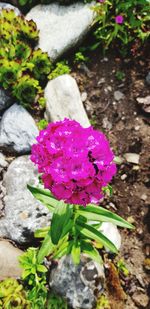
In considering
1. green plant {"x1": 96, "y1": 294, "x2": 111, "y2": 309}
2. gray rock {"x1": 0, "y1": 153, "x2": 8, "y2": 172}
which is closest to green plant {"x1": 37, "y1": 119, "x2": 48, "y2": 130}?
gray rock {"x1": 0, "y1": 153, "x2": 8, "y2": 172}

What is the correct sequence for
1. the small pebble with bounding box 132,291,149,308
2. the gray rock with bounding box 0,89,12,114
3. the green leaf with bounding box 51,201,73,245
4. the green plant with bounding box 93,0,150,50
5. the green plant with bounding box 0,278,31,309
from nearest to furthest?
the green leaf with bounding box 51,201,73,245, the green plant with bounding box 0,278,31,309, the small pebble with bounding box 132,291,149,308, the gray rock with bounding box 0,89,12,114, the green plant with bounding box 93,0,150,50

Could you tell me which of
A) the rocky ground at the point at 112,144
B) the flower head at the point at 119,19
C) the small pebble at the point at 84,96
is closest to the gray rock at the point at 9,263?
the rocky ground at the point at 112,144

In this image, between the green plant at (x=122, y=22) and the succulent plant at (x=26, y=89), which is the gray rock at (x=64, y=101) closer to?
the succulent plant at (x=26, y=89)

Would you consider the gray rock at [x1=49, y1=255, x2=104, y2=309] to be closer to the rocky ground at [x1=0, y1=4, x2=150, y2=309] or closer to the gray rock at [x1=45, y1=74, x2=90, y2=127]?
the rocky ground at [x1=0, y1=4, x2=150, y2=309]

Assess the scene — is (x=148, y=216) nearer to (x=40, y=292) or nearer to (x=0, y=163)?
(x=40, y=292)

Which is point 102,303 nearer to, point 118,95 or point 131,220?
point 131,220
